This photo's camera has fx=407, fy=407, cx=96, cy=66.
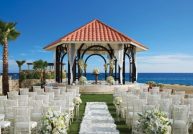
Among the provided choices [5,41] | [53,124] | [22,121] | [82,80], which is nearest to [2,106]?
[22,121]

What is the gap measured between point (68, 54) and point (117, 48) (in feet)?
12.3

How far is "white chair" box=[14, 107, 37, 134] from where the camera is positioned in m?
10.6

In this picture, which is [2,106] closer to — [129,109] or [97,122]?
[97,122]

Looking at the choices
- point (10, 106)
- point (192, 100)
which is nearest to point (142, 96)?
point (192, 100)

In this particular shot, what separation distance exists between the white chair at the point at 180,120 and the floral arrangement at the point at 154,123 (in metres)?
2.02

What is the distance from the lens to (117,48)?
3080cm

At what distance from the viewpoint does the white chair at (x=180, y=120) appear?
11.2 m

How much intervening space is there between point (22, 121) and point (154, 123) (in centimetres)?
370

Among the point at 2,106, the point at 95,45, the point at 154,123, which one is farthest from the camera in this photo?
the point at 95,45

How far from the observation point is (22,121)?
10.8 metres

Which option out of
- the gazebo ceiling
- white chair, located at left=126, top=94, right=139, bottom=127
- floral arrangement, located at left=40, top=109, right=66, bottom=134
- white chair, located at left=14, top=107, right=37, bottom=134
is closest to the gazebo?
the gazebo ceiling

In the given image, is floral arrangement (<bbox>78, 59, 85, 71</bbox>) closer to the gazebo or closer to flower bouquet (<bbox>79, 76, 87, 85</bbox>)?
the gazebo

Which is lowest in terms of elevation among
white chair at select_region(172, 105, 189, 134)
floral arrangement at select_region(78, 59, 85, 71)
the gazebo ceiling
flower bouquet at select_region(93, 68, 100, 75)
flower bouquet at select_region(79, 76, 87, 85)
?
white chair at select_region(172, 105, 189, 134)

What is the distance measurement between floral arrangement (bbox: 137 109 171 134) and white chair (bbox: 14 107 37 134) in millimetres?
3147
